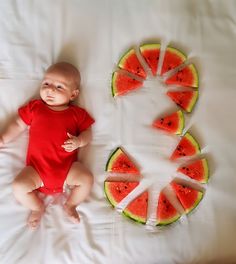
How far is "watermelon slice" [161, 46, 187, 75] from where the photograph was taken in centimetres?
165

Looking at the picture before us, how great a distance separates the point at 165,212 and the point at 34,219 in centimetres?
50

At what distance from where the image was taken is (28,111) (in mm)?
1503

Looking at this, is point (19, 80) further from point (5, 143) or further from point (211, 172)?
point (211, 172)

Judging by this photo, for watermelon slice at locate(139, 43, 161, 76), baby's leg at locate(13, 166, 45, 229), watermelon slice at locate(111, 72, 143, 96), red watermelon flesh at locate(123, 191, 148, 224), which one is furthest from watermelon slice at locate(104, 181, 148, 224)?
watermelon slice at locate(139, 43, 161, 76)

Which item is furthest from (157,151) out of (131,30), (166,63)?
(131,30)

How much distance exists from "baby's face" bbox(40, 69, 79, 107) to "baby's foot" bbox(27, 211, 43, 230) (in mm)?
409

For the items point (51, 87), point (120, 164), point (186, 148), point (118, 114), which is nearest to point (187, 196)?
point (186, 148)

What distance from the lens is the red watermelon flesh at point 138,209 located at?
5.07 feet

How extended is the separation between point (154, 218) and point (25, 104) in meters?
0.67

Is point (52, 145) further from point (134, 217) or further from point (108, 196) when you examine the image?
point (134, 217)

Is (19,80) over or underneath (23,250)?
over

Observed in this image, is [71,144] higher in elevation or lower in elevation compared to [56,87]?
lower

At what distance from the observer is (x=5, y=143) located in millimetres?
1519

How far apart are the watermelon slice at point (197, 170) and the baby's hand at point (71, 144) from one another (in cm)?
43
